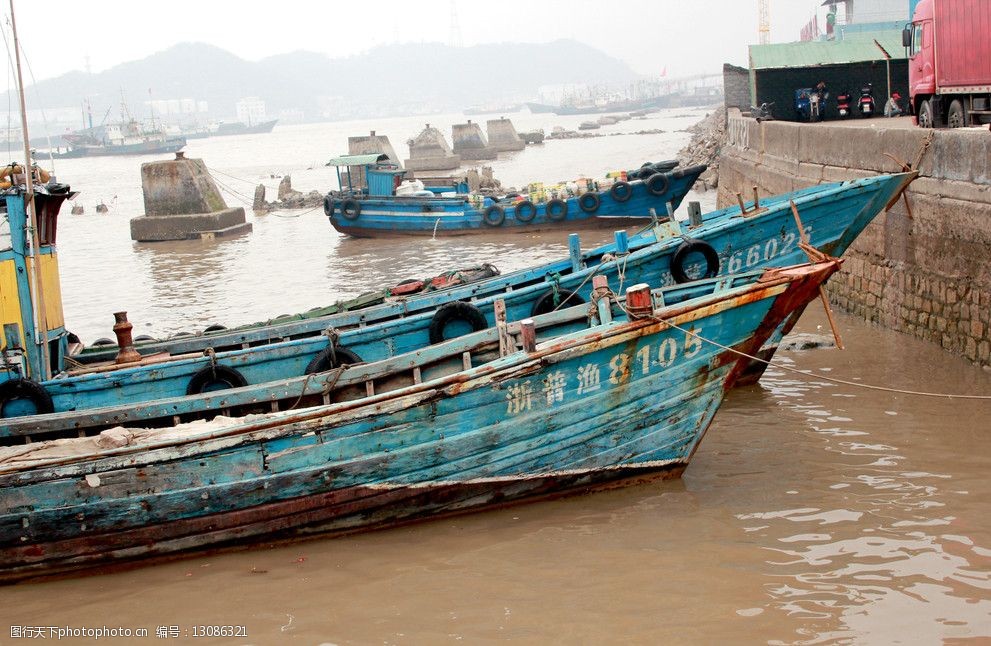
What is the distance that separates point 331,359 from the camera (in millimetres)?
7785

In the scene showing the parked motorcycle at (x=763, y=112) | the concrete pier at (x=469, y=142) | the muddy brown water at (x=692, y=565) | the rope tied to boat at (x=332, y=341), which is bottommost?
the muddy brown water at (x=692, y=565)

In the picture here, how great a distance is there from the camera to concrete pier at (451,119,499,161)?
180ft

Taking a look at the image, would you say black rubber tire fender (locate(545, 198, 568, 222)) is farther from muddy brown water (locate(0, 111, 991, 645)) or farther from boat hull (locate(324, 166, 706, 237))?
muddy brown water (locate(0, 111, 991, 645))

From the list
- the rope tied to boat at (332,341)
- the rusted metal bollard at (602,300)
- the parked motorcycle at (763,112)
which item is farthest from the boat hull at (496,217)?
the rusted metal bollard at (602,300)

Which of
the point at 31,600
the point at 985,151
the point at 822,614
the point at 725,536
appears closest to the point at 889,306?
the point at 985,151

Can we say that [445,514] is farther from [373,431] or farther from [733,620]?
[733,620]

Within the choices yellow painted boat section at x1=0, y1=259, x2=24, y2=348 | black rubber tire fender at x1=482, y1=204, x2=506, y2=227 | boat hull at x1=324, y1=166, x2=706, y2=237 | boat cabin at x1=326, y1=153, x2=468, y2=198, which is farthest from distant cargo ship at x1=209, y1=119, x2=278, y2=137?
yellow painted boat section at x1=0, y1=259, x2=24, y2=348

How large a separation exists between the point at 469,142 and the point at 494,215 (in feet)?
111

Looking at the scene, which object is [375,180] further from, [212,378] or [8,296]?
[8,296]

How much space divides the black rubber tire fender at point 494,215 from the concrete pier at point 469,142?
1288 inches

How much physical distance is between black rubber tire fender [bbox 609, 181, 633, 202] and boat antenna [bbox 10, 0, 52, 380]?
15.1 meters

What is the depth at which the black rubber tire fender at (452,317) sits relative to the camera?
8.14 meters

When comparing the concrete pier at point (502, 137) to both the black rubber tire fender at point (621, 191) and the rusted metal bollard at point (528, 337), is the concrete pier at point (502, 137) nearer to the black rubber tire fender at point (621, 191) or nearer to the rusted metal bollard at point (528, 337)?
the black rubber tire fender at point (621, 191)

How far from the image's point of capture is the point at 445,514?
22.1 feet
